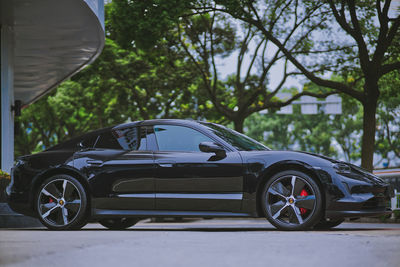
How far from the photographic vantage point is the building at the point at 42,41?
13902 mm

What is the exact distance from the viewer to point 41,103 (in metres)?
33.2

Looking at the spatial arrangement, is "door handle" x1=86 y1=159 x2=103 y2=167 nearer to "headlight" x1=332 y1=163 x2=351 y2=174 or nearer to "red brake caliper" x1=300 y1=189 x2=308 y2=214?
"red brake caliper" x1=300 y1=189 x2=308 y2=214

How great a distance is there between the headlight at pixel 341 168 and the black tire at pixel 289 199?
309 millimetres

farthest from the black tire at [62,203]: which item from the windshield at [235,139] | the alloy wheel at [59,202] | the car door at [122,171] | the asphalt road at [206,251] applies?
the asphalt road at [206,251]

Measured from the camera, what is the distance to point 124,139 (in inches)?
310

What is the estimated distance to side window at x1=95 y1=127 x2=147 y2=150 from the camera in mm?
7742

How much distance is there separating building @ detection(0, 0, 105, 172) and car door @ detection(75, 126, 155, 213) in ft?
20.1

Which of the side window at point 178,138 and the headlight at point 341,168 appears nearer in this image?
the headlight at point 341,168

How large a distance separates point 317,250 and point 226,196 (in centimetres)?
254

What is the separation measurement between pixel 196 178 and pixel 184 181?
0.15 m

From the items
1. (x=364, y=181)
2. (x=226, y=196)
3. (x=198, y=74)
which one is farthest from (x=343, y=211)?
(x=198, y=74)

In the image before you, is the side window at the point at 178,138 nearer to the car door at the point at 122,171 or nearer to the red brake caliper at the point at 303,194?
the car door at the point at 122,171

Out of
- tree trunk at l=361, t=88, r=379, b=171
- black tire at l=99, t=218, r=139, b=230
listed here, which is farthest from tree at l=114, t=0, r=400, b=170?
black tire at l=99, t=218, r=139, b=230

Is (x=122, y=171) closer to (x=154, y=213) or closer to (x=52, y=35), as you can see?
(x=154, y=213)
